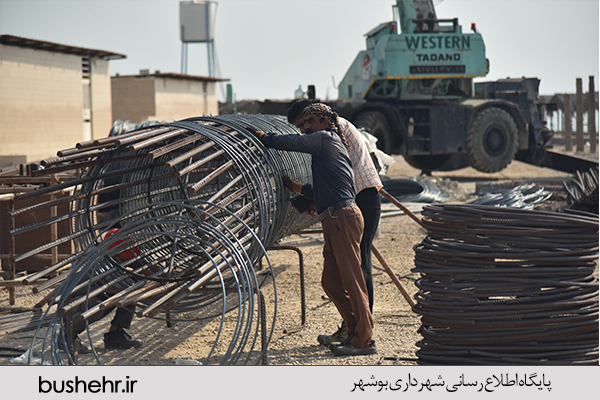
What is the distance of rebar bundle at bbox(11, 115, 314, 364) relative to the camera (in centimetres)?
354

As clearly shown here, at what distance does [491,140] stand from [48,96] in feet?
39.3

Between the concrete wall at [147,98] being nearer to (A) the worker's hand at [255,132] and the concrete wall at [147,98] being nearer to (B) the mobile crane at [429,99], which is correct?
(B) the mobile crane at [429,99]

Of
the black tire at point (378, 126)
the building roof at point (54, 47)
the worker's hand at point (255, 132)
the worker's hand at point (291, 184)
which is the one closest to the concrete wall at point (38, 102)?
the building roof at point (54, 47)

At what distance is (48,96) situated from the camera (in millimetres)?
15430

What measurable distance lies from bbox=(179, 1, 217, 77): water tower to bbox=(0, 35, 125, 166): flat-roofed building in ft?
39.5

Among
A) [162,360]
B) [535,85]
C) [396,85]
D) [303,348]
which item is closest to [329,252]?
[303,348]

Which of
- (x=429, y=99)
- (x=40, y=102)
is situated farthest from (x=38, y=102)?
(x=429, y=99)

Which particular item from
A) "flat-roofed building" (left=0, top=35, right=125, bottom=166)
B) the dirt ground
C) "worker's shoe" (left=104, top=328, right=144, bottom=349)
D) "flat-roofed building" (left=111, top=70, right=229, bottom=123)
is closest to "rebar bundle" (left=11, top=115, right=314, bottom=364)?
the dirt ground

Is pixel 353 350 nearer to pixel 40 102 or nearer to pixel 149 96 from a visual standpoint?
pixel 40 102

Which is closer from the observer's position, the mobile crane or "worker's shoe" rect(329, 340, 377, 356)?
"worker's shoe" rect(329, 340, 377, 356)

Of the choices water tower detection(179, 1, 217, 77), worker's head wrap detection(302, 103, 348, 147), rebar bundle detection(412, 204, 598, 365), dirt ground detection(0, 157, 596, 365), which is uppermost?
water tower detection(179, 1, 217, 77)

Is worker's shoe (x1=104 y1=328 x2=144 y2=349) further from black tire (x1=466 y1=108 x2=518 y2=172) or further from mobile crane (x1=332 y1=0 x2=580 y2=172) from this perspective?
black tire (x1=466 y1=108 x2=518 y2=172)
